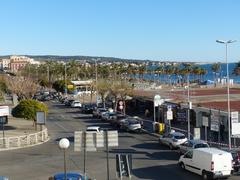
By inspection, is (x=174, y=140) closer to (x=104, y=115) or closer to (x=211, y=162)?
(x=211, y=162)

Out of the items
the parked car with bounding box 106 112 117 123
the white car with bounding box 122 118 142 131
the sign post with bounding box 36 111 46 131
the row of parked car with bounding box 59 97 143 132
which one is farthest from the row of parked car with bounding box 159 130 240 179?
the parked car with bounding box 106 112 117 123

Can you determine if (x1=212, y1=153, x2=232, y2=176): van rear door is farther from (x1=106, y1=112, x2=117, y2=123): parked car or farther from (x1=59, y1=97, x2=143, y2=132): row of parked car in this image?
(x1=106, y1=112, x2=117, y2=123): parked car

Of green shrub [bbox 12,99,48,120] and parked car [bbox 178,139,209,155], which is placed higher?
green shrub [bbox 12,99,48,120]

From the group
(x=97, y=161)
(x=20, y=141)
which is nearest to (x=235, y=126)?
(x=97, y=161)

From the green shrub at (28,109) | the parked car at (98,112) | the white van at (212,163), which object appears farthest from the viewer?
the parked car at (98,112)

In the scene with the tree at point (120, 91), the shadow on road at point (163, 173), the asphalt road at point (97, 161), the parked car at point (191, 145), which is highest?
the tree at point (120, 91)

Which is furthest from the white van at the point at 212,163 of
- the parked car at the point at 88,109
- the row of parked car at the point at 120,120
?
the parked car at the point at 88,109

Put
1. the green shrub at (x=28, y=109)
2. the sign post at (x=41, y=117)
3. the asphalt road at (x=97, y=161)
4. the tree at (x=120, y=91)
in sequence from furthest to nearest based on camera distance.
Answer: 1. the tree at (x=120, y=91)
2. the green shrub at (x=28, y=109)
3. the sign post at (x=41, y=117)
4. the asphalt road at (x=97, y=161)

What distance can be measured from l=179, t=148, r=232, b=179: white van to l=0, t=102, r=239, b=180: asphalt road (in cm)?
83

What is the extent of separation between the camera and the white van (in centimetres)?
2405

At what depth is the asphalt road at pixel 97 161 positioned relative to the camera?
1047 inches

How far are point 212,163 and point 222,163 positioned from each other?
58 cm

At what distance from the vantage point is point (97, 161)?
30844 mm

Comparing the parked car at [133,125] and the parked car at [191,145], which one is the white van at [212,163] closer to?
the parked car at [191,145]
